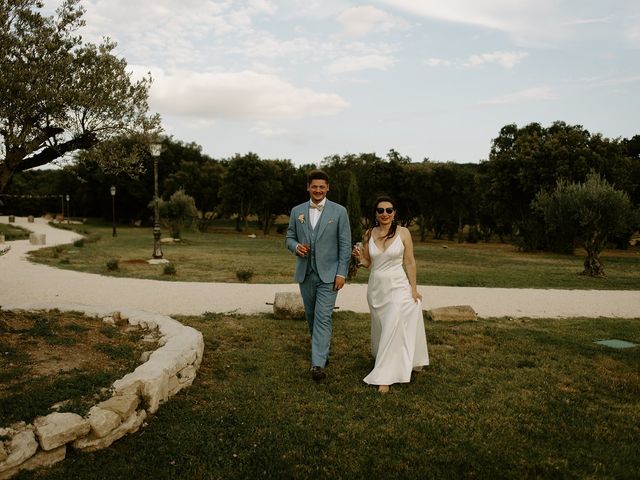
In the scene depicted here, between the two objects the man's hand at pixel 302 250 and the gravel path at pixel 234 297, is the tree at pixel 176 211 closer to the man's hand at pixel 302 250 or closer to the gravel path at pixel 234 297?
the gravel path at pixel 234 297

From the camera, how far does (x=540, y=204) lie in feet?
74.9

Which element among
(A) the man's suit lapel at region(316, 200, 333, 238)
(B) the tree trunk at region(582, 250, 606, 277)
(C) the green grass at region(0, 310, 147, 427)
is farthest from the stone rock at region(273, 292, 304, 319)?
(B) the tree trunk at region(582, 250, 606, 277)

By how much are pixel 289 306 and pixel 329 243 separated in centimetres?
381

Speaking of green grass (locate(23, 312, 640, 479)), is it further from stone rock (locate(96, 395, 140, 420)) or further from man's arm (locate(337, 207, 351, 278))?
man's arm (locate(337, 207, 351, 278))

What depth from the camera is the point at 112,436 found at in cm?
427

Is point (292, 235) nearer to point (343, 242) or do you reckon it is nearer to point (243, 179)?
point (343, 242)

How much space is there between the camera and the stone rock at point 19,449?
3.66 meters

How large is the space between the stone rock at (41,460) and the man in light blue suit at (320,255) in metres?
2.77

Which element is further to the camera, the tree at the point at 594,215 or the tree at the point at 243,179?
the tree at the point at 243,179

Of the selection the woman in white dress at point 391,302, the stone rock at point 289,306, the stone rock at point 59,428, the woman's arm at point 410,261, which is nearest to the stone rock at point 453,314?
the stone rock at point 289,306

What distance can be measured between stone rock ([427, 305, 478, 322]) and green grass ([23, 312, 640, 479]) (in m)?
2.16

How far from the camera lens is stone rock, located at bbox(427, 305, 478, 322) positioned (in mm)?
9805

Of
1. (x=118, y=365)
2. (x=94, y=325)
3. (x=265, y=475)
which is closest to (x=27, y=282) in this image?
(x=94, y=325)

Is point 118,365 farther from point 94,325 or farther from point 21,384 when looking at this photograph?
point 94,325
